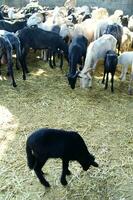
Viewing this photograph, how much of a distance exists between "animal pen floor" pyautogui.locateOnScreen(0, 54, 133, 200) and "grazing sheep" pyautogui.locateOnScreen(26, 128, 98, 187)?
367 mm

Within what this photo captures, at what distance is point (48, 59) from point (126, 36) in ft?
8.49

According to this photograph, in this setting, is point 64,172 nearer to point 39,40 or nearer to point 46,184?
point 46,184

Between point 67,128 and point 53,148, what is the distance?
199 cm

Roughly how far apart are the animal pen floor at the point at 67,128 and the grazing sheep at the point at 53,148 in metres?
0.37

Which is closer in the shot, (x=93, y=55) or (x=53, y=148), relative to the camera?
(x=53, y=148)

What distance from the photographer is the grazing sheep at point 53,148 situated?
4316 millimetres

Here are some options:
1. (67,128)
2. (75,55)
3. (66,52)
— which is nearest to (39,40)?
(66,52)

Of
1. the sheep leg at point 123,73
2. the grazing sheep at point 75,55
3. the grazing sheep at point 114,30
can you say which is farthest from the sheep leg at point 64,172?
the grazing sheep at point 114,30

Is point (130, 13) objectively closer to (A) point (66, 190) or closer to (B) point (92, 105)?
(B) point (92, 105)

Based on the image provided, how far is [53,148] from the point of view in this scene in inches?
170

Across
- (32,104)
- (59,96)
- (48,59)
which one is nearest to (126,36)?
(48,59)

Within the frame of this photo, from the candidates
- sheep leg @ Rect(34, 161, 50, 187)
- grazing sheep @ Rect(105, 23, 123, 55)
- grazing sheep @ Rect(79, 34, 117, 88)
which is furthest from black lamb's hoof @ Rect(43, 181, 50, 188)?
grazing sheep @ Rect(105, 23, 123, 55)

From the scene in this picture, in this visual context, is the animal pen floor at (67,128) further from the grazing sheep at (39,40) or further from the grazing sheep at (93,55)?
the grazing sheep at (39,40)

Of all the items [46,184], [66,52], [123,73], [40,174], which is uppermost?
[66,52]
